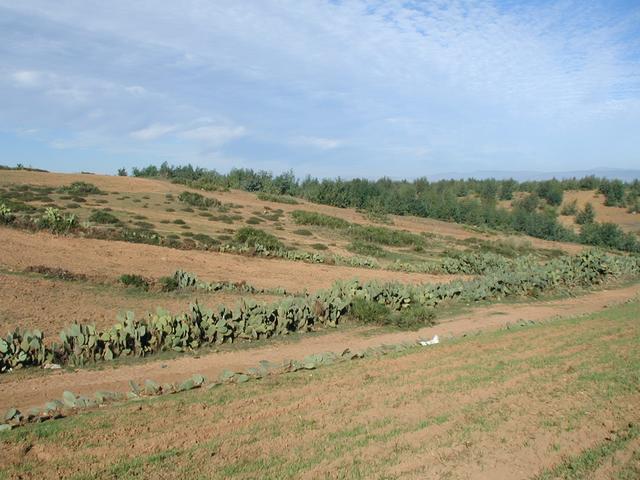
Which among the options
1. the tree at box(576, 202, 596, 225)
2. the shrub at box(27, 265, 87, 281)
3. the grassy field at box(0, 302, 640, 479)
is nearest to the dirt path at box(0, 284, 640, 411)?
the grassy field at box(0, 302, 640, 479)

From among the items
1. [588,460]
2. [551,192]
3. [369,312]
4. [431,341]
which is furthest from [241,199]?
[588,460]

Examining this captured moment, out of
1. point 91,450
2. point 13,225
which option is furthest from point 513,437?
point 13,225

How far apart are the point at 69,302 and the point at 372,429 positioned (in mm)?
9178

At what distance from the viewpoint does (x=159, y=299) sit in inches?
602

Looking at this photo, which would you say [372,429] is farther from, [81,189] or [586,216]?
[586,216]

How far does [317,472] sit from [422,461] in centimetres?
107

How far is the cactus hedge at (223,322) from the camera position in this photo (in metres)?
10.0

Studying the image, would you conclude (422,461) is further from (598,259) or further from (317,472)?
(598,259)

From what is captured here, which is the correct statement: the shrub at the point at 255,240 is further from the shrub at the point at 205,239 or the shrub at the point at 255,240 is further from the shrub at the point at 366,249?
the shrub at the point at 366,249

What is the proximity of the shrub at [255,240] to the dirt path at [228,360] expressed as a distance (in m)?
12.2

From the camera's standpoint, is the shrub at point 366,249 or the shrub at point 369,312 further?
the shrub at point 366,249

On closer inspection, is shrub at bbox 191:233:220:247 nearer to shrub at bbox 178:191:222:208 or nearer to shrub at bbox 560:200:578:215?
shrub at bbox 178:191:222:208

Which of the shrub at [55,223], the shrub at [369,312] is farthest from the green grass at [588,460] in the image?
the shrub at [55,223]

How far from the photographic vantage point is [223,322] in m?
12.1
